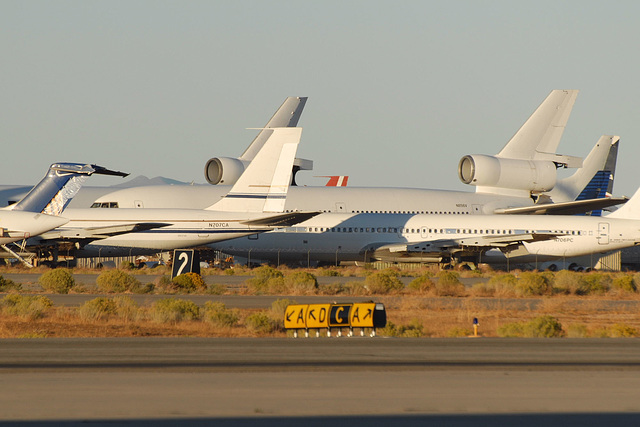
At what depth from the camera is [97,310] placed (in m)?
25.3

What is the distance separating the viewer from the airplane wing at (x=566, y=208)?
63656 millimetres

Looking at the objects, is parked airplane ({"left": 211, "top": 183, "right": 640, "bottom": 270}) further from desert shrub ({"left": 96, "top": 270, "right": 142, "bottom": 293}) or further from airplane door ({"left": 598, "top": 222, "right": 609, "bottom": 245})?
desert shrub ({"left": 96, "top": 270, "right": 142, "bottom": 293})

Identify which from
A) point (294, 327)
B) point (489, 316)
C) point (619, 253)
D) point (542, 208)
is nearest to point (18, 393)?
point (294, 327)

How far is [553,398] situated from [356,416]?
121 inches

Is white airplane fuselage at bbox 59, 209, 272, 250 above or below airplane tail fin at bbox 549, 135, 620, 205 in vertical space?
below

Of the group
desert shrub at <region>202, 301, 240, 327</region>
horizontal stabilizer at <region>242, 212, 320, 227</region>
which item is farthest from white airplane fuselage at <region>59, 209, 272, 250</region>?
desert shrub at <region>202, 301, 240, 327</region>

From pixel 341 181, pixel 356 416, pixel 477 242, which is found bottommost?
pixel 356 416

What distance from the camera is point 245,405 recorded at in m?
11.4

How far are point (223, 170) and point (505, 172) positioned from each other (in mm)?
21670

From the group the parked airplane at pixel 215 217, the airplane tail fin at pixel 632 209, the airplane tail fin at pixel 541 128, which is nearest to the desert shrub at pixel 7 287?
the parked airplane at pixel 215 217

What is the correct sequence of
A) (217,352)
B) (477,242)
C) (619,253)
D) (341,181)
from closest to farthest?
(217,352) < (477,242) < (619,253) < (341,181)

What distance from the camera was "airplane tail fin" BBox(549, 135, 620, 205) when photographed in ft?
236

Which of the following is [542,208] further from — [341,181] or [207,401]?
[207,401]

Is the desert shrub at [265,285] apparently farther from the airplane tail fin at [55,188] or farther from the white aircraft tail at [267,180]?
the white aircraft tail at [267,180]
